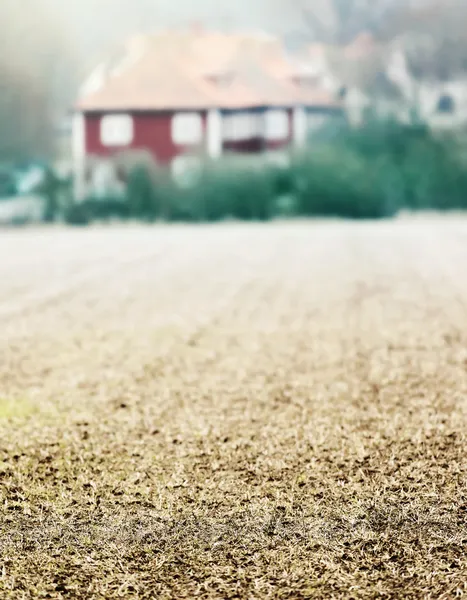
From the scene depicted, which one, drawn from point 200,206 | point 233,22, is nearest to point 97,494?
point 200,206

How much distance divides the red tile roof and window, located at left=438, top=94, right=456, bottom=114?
15.6 feet

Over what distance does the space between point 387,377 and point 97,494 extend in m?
3.14

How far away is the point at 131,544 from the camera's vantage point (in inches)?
165

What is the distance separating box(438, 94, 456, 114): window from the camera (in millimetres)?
50594

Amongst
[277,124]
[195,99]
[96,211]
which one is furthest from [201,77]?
[96,211]

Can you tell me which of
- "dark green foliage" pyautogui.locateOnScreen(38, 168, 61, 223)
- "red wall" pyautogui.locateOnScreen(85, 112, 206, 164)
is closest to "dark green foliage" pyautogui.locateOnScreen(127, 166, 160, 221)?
"dark green foliage" pyautogui.locateOnScreen(38, 168, 61, 223)

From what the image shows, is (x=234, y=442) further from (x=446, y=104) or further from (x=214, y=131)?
(x=446, y=104)

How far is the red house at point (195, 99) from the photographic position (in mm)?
45469

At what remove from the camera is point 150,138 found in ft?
148

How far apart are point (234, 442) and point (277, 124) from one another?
44.2m

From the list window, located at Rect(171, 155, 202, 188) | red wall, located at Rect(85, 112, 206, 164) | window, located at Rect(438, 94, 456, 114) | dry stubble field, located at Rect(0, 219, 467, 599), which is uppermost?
window, located at Rect(438, 94, 456, 114)

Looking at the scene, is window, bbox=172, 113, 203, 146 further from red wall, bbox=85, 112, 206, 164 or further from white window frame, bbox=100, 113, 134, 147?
white window frame, bbox=100, 113, 134, 147

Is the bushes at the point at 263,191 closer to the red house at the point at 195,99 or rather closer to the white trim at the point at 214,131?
the red house at the point at 195,99

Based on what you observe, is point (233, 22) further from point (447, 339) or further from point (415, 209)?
point (447, 339)
